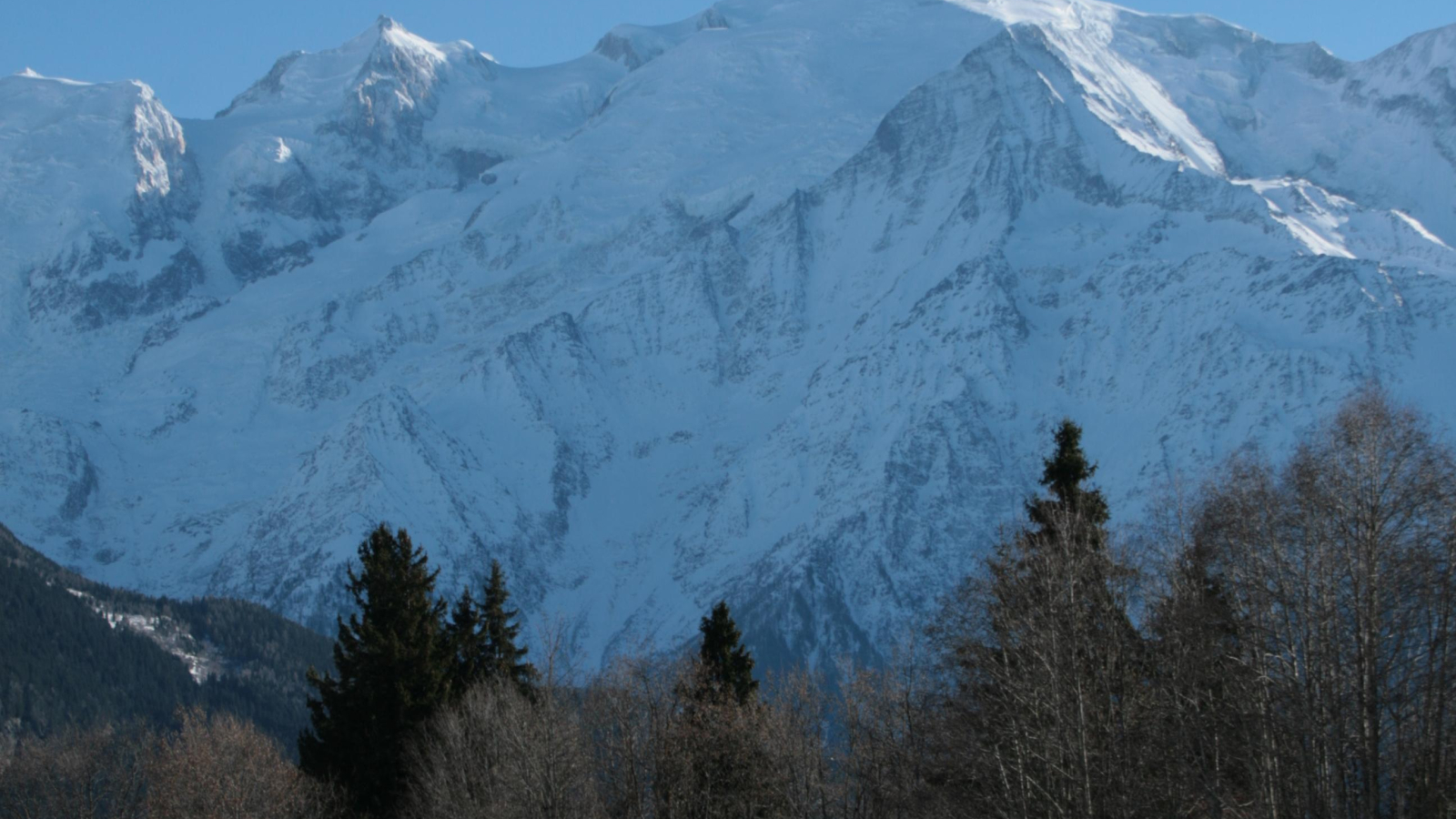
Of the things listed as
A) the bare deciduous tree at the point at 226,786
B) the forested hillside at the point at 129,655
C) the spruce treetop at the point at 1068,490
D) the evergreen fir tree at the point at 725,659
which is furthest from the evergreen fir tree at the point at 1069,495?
the forested hillside at the point at 129,655

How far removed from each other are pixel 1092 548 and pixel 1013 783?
199 inches

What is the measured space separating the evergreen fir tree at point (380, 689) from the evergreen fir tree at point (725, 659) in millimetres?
8184

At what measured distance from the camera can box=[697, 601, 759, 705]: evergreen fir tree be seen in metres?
44.4

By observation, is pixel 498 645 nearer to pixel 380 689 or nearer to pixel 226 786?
pixel 380 689

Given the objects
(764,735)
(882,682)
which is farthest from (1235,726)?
(882,682)

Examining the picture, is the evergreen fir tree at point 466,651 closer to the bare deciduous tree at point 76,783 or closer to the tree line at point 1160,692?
the tree line at point 1160,692

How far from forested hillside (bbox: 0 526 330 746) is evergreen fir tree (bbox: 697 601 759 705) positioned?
94.7 m

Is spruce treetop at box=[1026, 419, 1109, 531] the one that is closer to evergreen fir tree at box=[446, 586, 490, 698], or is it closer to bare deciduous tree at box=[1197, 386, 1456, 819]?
bare deciduous tree at box=[1197, 386, 1456, 819]

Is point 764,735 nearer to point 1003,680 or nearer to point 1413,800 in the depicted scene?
point 1003,680

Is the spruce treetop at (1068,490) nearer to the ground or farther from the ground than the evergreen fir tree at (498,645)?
farther from the ground

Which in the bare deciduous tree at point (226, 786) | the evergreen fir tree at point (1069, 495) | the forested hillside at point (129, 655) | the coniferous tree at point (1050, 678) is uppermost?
the forested hillside at point (129, 655)

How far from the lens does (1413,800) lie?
2336 cm

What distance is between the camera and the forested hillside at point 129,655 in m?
141

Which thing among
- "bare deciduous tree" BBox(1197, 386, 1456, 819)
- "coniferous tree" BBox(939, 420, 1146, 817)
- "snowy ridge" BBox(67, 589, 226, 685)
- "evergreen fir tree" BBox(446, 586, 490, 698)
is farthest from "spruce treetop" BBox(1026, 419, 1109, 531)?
"snowy ridge" BBox(67, 589, 226, 685)
